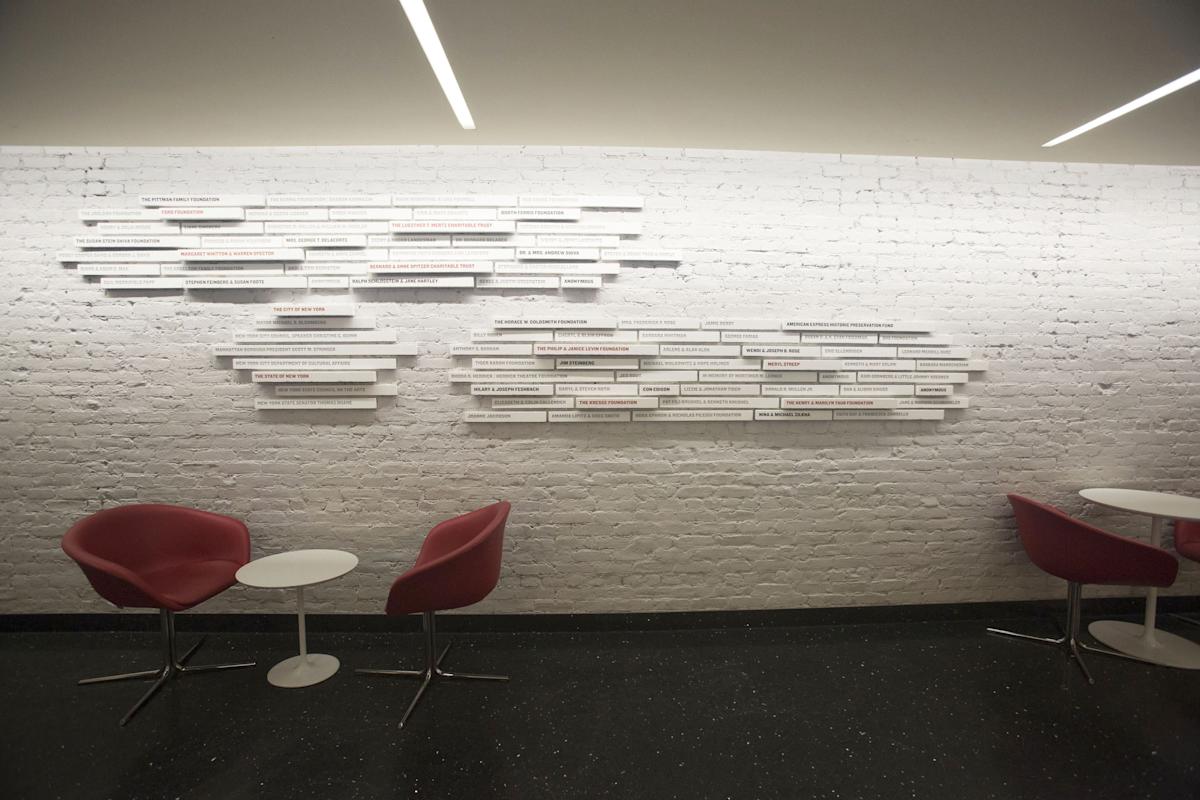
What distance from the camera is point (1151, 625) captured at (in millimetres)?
3279

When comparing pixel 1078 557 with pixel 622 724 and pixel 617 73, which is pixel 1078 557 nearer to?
pixel 622 724

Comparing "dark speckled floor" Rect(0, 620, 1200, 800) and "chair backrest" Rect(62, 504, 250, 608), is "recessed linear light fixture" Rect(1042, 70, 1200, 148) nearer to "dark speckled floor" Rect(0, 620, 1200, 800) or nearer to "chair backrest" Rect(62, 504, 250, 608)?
"dark speckled floor" Rect(0, 620, 1200, 800)

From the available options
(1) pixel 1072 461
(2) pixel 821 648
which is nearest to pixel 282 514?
(2) pixel 821 648

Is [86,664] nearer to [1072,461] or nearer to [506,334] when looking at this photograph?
[506,334]

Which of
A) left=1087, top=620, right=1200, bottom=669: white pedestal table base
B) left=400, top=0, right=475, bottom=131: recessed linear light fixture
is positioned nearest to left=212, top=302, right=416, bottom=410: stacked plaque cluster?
left=400, top=0, right=475, bottom=131: recessed linear light fixture

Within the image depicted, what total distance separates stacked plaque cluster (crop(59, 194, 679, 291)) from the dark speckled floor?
2.13 meters

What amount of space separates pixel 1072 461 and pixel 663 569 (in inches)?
106

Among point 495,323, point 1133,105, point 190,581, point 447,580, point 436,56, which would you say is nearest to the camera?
point 436,56

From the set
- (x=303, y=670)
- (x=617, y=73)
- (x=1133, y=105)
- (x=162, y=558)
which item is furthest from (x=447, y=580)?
(x=1133, y=105)

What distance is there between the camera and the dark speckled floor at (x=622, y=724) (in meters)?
2.28

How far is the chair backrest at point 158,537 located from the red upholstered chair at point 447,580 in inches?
43.0

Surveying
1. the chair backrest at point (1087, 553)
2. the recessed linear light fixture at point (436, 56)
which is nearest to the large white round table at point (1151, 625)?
the chair backrest at point (1087, 553)

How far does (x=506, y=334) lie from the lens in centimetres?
332

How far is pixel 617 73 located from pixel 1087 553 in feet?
11.1
